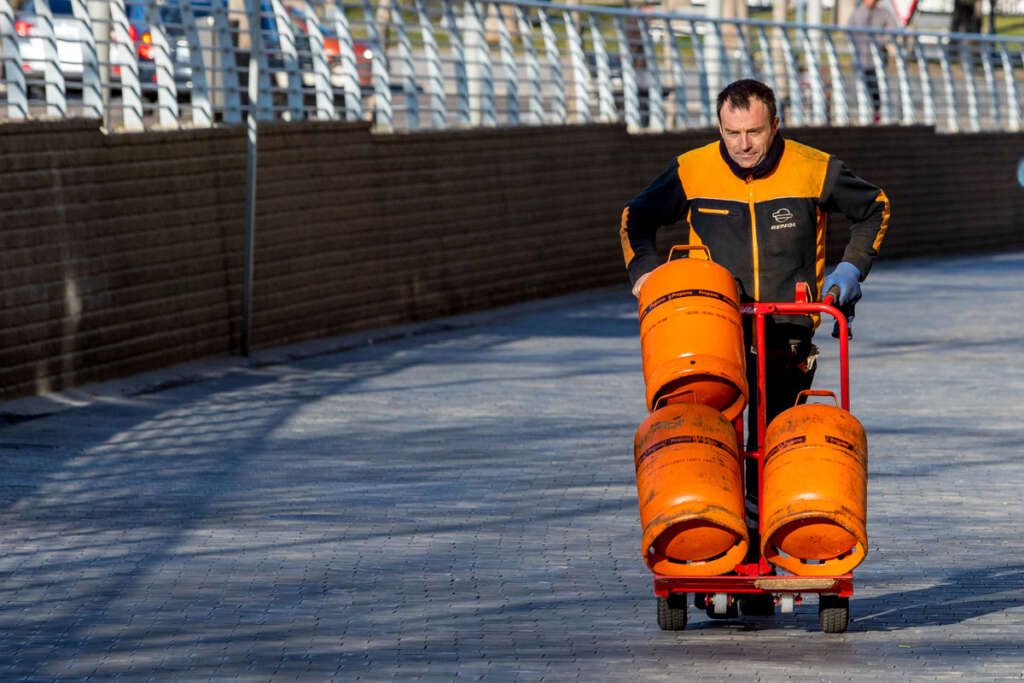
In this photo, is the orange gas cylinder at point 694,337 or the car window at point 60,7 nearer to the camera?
the orange gas cylinder at point 694,337

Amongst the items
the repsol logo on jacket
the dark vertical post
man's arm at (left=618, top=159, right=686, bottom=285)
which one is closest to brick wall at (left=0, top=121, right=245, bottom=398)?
the dark vertical post

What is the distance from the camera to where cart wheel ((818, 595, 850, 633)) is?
649 cm

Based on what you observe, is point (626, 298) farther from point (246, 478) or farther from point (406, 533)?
point (406, 533)

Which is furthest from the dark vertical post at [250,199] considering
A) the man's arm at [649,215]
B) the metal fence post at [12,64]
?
the man's arm at [649,215]

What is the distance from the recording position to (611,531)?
8.45 m

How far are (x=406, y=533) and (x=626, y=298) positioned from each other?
40.2ft

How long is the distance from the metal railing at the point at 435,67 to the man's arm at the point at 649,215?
21.1 ft

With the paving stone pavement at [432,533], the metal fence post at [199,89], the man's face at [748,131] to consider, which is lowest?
the paving stone pavement at [432,533]

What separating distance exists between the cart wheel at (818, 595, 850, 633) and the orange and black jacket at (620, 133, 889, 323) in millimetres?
1012

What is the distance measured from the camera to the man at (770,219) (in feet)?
22.5

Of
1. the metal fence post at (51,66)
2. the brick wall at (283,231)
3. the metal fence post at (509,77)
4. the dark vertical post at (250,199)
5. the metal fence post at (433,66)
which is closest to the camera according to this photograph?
the brick wall at (283,231)

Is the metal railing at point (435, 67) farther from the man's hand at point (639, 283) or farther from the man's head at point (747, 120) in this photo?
the man's head at point (747, 120)

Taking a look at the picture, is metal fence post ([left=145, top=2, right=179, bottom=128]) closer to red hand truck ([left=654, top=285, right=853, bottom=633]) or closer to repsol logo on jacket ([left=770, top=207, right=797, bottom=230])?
repsol logo on jacket ([left=770, top=207, right=797, bottom=230])

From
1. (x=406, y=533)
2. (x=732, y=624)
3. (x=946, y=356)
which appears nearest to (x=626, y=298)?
(x=946, y=356)
